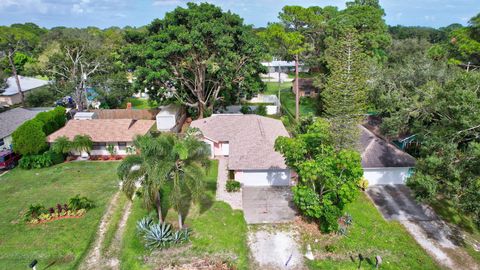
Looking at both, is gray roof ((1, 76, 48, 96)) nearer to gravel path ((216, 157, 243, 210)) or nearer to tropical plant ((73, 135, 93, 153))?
tropical plant ((73, 135, 93, 153))

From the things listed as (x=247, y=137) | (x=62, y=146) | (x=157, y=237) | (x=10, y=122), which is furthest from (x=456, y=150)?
(x=10, y=122)

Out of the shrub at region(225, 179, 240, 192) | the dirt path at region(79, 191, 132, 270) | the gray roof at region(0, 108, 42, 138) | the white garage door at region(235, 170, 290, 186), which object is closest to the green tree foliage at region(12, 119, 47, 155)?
the gray roof at region(0, 108, 42, 138)

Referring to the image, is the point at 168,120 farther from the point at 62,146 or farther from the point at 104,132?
the point at 62,146

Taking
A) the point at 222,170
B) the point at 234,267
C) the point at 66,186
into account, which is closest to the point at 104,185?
the point at 66,186

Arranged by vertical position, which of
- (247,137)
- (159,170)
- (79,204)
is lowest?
(79,204)

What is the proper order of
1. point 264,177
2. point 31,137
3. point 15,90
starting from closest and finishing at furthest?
point 264,177 → point 31,137 → point 15,90

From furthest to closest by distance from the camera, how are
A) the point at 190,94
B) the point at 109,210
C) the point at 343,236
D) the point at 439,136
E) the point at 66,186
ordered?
the point at 190,94, the point at 66,186, the point at 109,210, the point at 343,236, the point at 439,136

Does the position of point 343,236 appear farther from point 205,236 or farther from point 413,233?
point 205,236
